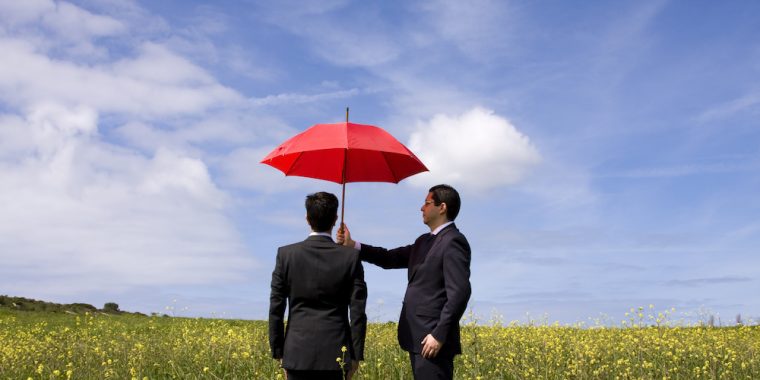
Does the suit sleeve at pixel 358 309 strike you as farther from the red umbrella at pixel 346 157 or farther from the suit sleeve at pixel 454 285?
the red umbrella at pixel 346 157

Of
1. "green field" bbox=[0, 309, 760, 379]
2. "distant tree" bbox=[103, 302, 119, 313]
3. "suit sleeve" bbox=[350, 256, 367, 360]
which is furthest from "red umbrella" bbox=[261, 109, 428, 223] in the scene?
"distant tree" bbox=[103, 302, 119, 313]

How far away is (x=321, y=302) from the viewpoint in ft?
17.1

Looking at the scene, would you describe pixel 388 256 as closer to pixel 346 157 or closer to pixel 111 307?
pixel 346 157

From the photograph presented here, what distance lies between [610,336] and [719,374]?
9.15ft

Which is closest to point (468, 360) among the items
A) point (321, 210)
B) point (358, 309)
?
point (358, 309)

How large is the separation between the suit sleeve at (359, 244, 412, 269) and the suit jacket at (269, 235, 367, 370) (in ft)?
3.58

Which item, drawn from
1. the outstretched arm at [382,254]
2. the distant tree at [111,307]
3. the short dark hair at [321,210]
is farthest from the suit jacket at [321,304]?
the distant tree at [111,307]

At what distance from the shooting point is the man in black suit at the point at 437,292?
5.20 meters

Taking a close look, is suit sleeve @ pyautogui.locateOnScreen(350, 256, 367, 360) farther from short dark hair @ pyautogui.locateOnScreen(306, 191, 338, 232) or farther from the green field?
the green field

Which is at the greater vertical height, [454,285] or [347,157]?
[347,157]

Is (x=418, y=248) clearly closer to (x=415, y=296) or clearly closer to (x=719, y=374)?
(x=415, y=296)

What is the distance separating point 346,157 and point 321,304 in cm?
243

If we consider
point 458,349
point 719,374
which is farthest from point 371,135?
point 719,374

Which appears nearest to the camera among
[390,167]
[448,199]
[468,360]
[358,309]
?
[358,309]
